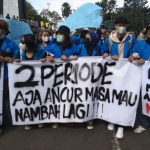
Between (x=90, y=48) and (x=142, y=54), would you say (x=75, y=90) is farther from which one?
(x=142, y=54)

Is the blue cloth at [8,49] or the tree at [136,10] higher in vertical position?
the tree at [136,10]

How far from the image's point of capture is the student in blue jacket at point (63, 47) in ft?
12.2

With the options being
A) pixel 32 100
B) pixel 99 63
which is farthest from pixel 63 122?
pixel 99 63

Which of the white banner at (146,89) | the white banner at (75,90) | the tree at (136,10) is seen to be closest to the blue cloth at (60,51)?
the white banner at (75,90)

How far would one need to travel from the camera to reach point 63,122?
370 cm

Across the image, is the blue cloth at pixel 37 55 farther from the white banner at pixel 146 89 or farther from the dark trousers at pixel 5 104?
the white banner at pixel 146 89

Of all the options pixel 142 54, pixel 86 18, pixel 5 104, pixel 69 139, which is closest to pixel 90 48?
pixel 142 54

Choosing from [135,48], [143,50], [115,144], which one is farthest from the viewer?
[135,48]

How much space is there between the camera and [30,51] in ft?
11.8

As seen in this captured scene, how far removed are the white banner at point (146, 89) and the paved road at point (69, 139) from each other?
14.9 inches

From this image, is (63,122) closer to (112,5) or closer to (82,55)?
(82,55)

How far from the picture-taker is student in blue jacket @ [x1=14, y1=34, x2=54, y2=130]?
3471 mm

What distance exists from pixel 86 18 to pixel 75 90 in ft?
9.88

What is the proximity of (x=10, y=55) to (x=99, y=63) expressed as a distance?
1.41 metres
